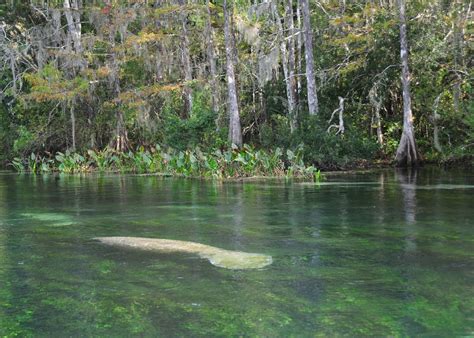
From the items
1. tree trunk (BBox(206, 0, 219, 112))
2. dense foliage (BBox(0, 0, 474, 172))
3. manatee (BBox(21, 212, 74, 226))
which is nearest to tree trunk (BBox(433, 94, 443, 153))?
dense foliage (BBox(0, 0, 474, 172))

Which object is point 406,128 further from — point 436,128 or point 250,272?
point 250,272

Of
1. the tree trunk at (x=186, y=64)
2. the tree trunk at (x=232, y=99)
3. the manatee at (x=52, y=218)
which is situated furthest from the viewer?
the tree trunk at (x=186, y=64)

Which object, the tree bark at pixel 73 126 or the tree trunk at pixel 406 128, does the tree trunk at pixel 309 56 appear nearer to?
the tree trunk at pixel 406 128

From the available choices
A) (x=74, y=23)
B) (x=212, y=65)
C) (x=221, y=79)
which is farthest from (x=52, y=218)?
(x=74, y=23)

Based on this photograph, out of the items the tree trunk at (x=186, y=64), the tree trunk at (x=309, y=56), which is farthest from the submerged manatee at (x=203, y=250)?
the tree trunk at (x=186, y=64)

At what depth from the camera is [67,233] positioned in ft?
23.7

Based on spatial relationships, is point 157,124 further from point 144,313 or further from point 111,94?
point 144,313

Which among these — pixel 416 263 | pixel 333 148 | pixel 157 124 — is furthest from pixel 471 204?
pixel 157 124

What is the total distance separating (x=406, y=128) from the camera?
19062 millimetres

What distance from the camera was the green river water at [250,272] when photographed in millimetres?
3674

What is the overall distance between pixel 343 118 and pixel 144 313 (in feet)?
58.2

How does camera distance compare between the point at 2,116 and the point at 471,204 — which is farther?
the point at 2,116

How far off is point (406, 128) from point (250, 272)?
1518 cm

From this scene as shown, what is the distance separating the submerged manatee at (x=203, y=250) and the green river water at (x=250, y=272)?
13cm
